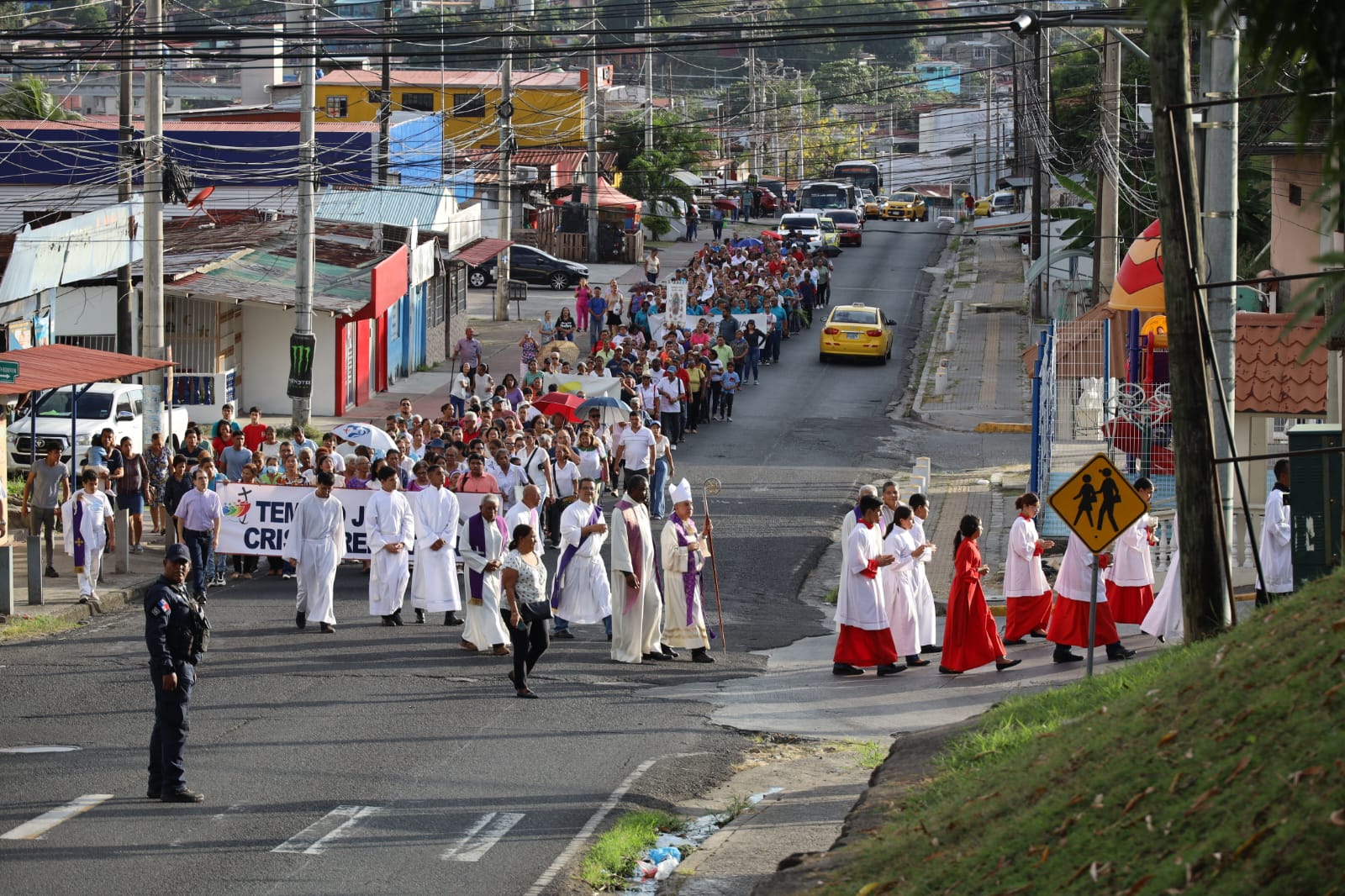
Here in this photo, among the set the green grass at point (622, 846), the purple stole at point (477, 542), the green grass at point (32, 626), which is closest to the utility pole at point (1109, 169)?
the purple stole at point (477, 542)

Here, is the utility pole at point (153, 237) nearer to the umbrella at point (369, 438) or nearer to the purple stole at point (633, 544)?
the umbrella at point (369, 438)

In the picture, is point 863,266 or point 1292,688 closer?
point 1292,688

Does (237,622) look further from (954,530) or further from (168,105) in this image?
(168,105)

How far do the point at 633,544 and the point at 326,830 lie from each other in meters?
5.93

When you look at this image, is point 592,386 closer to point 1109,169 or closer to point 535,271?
point 1109,169

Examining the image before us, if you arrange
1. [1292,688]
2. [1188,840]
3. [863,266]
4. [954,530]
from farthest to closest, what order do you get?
[863,266] → [954,530] → [1292,688] → [1188,840]

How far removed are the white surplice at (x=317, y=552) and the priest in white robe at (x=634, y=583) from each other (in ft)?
10.1

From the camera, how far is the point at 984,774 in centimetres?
1017

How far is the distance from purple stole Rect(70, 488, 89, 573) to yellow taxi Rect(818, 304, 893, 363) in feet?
79.9

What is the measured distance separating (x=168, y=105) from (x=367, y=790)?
7858cm

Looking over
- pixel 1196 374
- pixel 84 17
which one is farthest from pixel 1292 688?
pixel 84 17

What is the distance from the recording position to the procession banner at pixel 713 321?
37.8 m

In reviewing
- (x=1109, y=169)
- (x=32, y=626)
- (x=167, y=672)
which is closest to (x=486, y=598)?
(x=32, y=626)

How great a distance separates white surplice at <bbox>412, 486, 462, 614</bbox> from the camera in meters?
17.7
